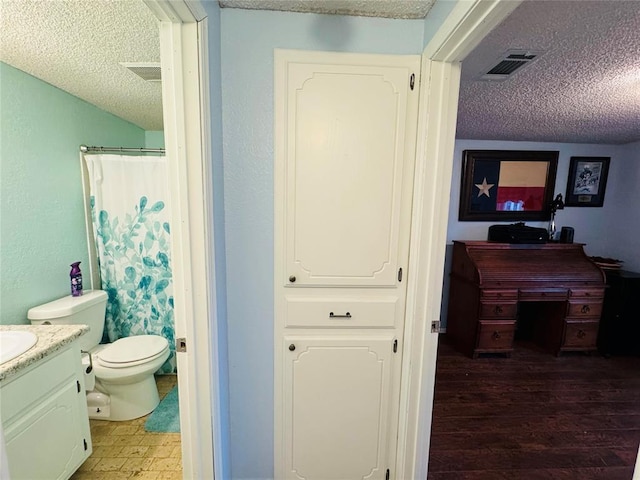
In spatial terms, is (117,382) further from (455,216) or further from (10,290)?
(455,216)

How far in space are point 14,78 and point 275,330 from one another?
1.97 metres

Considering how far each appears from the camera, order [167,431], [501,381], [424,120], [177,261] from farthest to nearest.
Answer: [501,381] < [167,431] < [424,120] < [177,261]

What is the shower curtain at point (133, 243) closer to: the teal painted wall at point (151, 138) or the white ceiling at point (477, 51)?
the white ceiling at point (477, 51)

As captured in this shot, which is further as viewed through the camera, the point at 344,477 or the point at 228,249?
the point at 344,477

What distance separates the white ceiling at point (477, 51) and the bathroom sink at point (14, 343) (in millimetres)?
1326

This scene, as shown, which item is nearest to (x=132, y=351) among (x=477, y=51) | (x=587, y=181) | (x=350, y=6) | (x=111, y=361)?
(x=111, y=361)

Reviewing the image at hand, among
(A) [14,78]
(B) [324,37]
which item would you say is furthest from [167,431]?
(B) [324,37]

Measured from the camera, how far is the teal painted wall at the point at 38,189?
59.7 inches

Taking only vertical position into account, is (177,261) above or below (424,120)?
below

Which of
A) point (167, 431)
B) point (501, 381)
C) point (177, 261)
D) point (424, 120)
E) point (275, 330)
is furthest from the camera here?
point (501, 381)

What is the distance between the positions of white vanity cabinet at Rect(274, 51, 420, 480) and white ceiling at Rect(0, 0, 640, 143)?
12.2 inches

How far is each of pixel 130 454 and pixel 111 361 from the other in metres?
0.54

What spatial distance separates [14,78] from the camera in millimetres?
1523

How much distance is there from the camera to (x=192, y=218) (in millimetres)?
971
